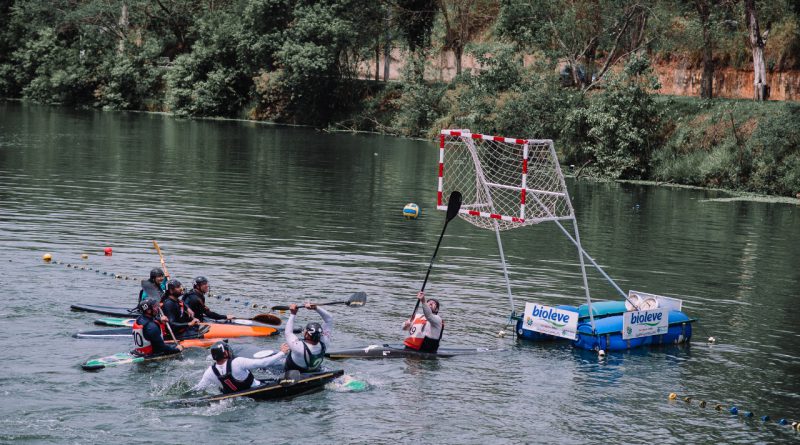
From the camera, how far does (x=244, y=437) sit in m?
17.0

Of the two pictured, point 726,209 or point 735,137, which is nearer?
point 726,209

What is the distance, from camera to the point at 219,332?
75.0ft

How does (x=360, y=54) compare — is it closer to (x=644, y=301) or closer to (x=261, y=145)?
(x=261, y=145)

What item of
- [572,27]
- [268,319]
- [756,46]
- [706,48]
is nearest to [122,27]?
[572,27]

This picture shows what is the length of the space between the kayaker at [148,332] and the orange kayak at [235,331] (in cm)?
195

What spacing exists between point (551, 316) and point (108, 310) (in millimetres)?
10944

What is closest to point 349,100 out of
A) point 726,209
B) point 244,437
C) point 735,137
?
point 735,137

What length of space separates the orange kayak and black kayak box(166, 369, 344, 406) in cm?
370

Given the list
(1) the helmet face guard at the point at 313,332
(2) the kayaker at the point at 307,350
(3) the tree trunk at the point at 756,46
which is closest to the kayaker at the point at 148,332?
(2) the kayaker at the point at 307,350

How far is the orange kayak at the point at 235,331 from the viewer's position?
898 inches

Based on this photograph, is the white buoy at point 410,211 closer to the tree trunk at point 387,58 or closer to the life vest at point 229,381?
the life vest at point 229,381

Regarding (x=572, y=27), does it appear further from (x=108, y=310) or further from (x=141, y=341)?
(x=141, y=341)

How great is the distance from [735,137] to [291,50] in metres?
43.0

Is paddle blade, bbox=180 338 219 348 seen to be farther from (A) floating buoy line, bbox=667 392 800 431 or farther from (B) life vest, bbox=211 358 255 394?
(A) floating buoy line, bbox=667 392 800 431
